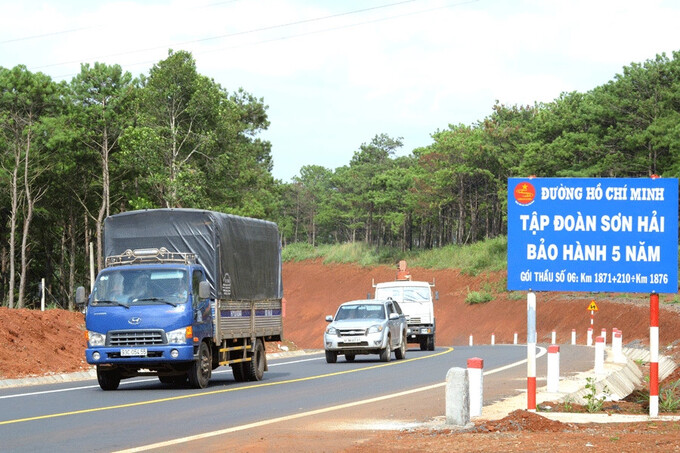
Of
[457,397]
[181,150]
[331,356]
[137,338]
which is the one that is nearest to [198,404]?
[137,338]

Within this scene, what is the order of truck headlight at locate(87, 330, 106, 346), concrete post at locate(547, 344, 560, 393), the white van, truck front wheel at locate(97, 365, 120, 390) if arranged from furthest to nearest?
the white van < truck front wheel at locate(97, 365, 120, 390) < truck headlight at locate(87, 330, 106, 346) < concrete post at locate(547, 344, 560, 393)

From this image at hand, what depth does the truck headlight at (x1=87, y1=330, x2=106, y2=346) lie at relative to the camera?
2012 centimetres

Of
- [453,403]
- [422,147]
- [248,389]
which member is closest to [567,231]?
[453,403]

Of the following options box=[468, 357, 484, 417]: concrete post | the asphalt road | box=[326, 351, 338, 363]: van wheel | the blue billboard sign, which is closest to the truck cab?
the asphalt road

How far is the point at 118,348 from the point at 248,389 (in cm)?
260

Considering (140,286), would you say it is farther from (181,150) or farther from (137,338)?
(181,150)

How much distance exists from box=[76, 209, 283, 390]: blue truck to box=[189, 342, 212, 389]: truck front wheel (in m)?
0.02

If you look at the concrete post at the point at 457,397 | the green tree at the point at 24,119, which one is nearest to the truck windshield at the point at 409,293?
the green tree at the point at 24,119

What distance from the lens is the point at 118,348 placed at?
20000mm

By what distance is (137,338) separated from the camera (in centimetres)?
2002

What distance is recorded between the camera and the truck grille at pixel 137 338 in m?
20.0

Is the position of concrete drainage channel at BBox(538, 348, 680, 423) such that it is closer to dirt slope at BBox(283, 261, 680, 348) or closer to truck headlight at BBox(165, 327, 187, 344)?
truck headlight at BBox(165, 327, 187, 344)

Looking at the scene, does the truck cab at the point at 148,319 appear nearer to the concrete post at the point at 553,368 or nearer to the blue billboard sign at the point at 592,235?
the concrete post at the point at 553,368

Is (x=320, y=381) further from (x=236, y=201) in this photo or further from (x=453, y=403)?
(x=236, y=201)
